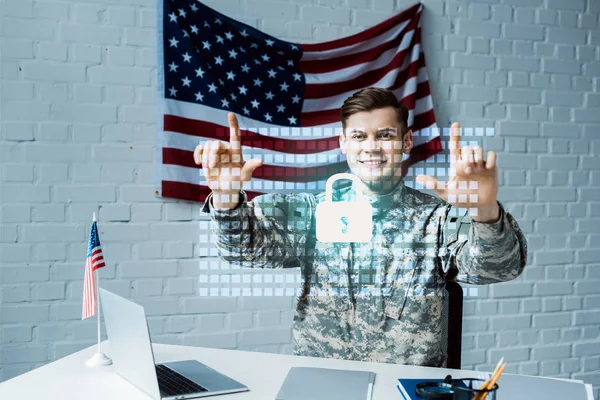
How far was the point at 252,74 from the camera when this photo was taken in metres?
2.11

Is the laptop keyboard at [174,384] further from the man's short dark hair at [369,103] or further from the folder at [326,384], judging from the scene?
the man's short dark hair at [369,103]

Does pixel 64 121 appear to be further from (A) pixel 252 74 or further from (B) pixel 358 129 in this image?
(B) pixel 358 129

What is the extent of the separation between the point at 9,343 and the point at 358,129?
54.8 inches

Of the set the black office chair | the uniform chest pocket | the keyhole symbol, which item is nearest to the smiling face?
the keyhole symbol

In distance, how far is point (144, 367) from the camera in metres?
1.00

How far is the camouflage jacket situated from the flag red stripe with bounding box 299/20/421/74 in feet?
2.70

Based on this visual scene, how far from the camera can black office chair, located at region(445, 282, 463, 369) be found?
1330 millimetres

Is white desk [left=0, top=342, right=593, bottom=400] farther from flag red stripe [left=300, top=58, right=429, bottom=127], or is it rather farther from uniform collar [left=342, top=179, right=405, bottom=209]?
flag red stripe [left=300, top=58, right=429, bottom=127]

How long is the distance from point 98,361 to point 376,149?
88 cm

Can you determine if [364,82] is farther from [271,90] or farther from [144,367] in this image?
[144,367]

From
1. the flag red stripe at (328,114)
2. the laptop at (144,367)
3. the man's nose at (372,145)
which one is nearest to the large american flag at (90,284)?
the laptop at (144,367)

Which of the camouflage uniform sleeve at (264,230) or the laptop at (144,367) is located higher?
the camouflage uniform sleeve at (264,230)

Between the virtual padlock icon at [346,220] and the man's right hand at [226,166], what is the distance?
13.9 inches

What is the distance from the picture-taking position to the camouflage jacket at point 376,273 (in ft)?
4.56
